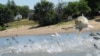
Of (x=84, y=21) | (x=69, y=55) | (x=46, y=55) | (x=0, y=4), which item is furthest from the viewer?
(x=0, y=4)

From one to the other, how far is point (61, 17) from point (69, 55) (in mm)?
54193

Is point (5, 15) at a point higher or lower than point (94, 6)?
lower

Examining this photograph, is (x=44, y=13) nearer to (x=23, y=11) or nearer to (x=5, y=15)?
(x=5, y=15)

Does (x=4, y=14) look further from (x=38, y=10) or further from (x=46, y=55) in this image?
(x=46, y=55)

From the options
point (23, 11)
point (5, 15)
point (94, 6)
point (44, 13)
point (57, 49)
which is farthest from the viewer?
point (23, 11)

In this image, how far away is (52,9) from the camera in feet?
248

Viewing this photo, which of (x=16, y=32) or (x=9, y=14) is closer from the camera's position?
(x=16, y=32)

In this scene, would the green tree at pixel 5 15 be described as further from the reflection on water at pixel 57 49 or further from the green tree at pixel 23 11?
the reflection on water at pixel 57 49

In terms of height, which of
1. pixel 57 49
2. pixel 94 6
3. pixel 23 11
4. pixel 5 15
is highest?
pixel 57 49

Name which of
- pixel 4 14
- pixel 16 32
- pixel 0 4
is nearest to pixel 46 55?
pixel 16 32

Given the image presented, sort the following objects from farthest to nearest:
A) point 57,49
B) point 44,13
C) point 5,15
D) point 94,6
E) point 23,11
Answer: point 23,11 < point 5,15 < point 44,13 < point 94,6 < point 57,49

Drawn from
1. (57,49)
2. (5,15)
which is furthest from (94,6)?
(57,49)

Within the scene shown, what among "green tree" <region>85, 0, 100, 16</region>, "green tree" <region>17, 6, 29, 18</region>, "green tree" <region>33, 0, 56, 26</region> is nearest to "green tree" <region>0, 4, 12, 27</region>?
"green tree" <region>33, 0, 56, 26</region>

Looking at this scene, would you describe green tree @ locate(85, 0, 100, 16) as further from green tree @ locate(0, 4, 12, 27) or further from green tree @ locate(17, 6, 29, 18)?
green tree @ locate(17, 6, 29, 18)
